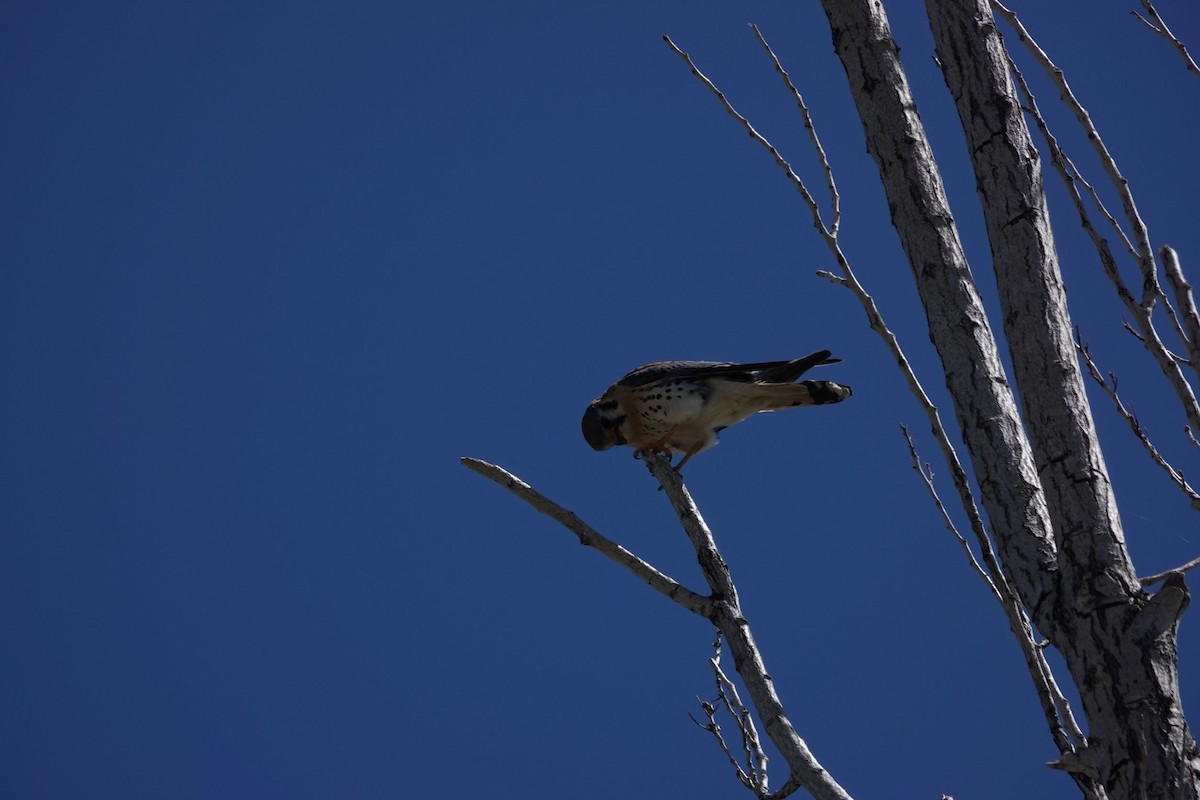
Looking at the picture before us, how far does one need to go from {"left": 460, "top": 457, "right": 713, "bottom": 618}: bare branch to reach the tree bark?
4.10 feet

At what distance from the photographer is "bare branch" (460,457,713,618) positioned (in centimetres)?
311

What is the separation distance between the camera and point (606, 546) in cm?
328

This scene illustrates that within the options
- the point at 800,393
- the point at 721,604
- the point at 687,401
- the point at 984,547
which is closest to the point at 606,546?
the point at 721,604

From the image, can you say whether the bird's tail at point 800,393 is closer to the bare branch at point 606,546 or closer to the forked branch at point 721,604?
the forked branch at point 721,604

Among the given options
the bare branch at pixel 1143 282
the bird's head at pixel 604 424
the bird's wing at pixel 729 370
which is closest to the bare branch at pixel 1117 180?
the bare branch at pixel 1143 282

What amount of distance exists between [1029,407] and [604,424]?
13.6 ft

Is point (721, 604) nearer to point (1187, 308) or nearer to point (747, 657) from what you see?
point (747, 657)

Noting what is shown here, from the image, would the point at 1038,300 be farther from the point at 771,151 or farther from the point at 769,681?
the point at 769,681

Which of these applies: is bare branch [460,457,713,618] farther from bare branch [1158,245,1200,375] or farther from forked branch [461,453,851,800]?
bare branch [1158,245,1200,375]

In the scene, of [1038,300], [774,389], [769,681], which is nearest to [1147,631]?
[1038,300]

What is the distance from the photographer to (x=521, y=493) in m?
3.40

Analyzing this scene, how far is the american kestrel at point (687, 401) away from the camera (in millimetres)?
5336

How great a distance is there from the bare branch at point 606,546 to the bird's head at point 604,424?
8.14 ft

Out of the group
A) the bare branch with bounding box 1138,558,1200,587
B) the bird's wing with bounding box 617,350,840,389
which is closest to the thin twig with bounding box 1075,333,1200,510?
the bare branch with bounding box 1138,558,1200,587
